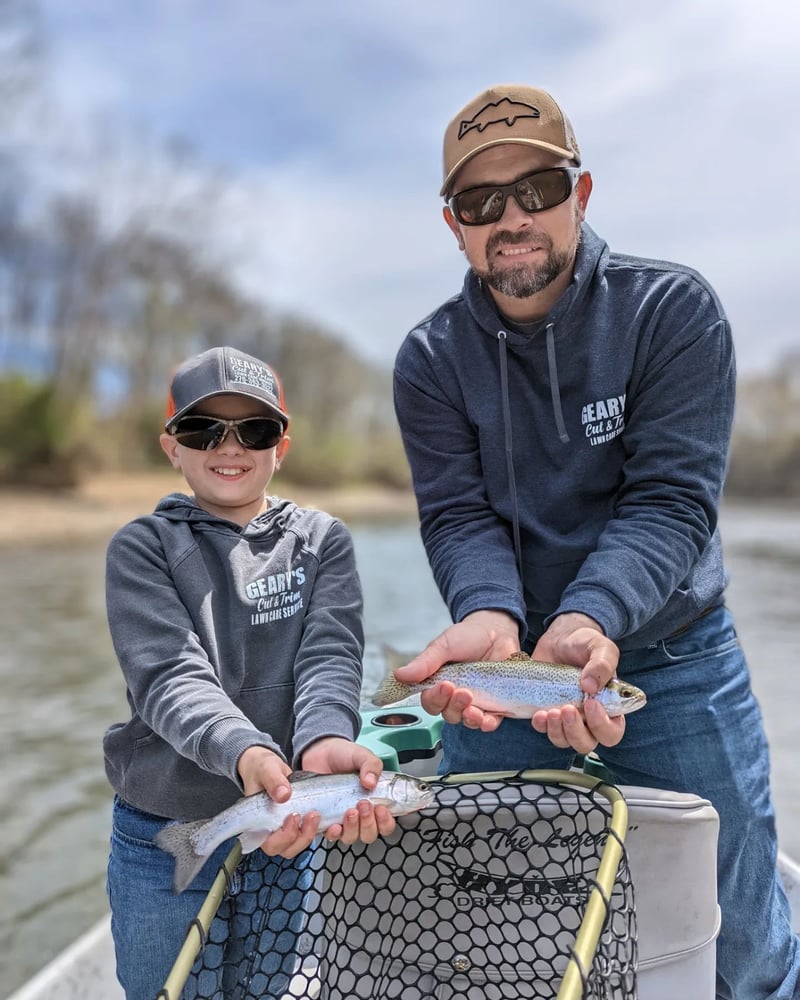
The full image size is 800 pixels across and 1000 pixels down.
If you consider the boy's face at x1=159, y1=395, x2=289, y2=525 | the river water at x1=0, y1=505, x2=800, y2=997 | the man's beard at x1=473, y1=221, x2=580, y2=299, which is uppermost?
the man's beard at x1=473, y1=221, x2=580, y2=299

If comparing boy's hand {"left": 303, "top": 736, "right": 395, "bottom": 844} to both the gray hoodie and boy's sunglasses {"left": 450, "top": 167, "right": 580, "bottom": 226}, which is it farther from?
boy's sunglasses {"left": 450, "top": 167, "right": 580, "bottom": 226}

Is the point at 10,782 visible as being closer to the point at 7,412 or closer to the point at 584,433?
the point at 584,433

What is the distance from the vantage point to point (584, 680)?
231 cm

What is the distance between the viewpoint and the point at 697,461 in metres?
2.74

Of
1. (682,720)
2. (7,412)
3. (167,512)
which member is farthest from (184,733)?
(7,412)

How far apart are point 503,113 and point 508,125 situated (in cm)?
5

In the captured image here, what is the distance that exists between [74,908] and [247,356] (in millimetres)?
3654

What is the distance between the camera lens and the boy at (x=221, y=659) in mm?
2307

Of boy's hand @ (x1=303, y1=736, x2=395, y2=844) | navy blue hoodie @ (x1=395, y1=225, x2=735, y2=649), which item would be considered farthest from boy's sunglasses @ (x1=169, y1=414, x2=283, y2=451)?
boy's hand @ (x1=303, y1=736, x2=395, y2=844)

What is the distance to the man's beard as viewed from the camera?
2795mm

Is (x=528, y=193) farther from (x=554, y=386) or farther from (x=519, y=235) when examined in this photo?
(x=554, y=386)

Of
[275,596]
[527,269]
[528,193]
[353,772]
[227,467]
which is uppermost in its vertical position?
[528,193]

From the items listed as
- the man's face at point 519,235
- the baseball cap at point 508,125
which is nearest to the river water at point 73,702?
the man's face at point 519,235

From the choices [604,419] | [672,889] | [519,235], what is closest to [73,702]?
[604,419]
